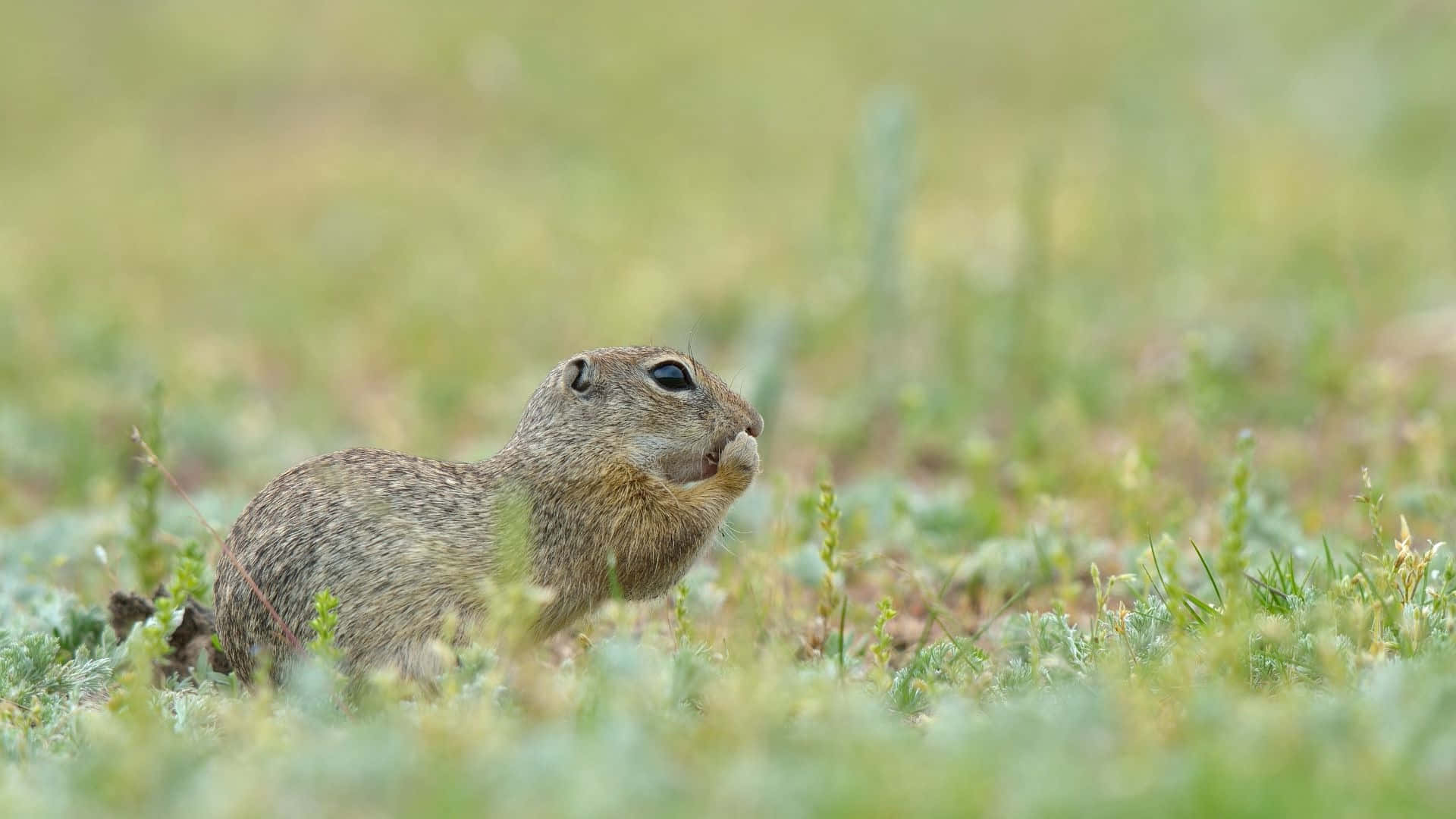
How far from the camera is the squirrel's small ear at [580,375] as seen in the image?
13.1 feet

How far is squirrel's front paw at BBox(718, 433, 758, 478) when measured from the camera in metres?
3.82

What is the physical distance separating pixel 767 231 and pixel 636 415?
350 inches

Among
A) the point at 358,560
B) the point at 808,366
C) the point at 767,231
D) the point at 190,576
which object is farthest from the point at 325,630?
the point at 767,231

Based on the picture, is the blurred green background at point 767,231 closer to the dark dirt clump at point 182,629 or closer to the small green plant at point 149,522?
the small green plant at point 149,522

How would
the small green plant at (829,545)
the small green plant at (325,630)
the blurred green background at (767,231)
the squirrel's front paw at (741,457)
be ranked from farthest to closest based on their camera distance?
1. the blurred green background at (767,231)
2. the squirrel's front paw at (741,457)
3. the small green plant at (829,545)
4. the small green plant at (325,630)

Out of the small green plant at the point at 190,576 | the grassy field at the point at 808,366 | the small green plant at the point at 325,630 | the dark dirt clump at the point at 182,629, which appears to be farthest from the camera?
the dark dirt clump at the point at 182,629

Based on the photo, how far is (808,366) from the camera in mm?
8977

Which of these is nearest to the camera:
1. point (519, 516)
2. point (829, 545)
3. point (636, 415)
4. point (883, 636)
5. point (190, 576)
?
point (190, 576)

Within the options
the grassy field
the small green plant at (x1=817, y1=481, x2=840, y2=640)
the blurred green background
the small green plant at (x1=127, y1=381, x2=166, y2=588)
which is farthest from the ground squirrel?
the blurred green background

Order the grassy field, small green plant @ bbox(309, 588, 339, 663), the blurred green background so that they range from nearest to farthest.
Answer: the grassy field, small green plant @ bbox(309, 588, 339, 663), the blurred green background

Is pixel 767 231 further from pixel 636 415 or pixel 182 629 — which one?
pixel 182 629

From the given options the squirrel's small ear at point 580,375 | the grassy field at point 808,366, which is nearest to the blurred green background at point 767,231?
the grassy field at point 808,366

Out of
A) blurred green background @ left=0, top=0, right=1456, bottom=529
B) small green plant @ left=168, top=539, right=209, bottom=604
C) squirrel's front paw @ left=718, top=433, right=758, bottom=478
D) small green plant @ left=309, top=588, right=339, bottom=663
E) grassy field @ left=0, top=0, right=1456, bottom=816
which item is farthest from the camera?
blurred green background @ left=0, top=0, right=1456, bottom=529

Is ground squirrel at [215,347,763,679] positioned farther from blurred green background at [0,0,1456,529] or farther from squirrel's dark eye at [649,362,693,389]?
blurred green background at [0,0,1456,529]
